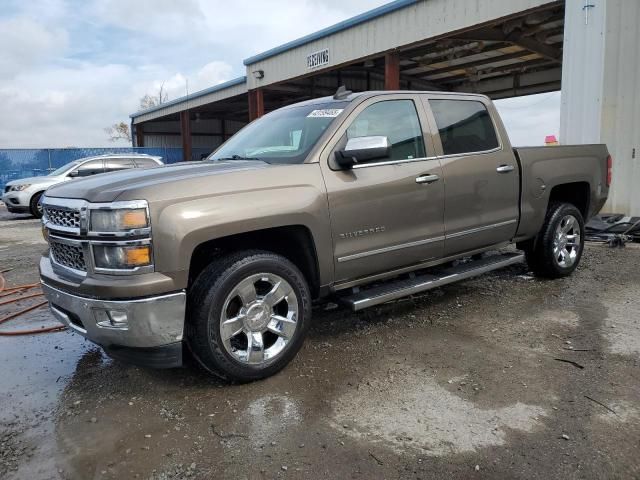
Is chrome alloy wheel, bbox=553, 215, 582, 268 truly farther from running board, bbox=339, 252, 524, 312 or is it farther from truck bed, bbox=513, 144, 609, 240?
running board, bbox=339, 252, 524, 312

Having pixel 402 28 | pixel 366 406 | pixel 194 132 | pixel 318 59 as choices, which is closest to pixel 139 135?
pixel 194 132

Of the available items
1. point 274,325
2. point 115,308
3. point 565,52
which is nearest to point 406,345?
point 274,325

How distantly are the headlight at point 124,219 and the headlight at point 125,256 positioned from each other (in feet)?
0.34

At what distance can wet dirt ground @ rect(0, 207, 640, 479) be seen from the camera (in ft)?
→ 8.17

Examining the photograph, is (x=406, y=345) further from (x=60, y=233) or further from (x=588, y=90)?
(x=588, y=90)

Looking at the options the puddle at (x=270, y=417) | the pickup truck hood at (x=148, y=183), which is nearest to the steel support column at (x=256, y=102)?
the pickup truck hood at (x=148, y=183)

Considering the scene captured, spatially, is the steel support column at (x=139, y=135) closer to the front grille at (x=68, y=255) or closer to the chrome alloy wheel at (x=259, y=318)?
the front grille at (x=68, y=255)

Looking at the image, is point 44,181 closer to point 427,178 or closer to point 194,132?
point 427,178

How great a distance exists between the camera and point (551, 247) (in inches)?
213

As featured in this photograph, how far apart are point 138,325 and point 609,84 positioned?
8.28 metres

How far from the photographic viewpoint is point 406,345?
393 centimetres

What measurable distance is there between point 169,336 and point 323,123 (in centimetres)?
190

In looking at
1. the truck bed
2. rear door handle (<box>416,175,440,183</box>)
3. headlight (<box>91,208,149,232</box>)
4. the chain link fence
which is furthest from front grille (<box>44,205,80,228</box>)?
the chain link fence

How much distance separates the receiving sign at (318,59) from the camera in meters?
15.0
